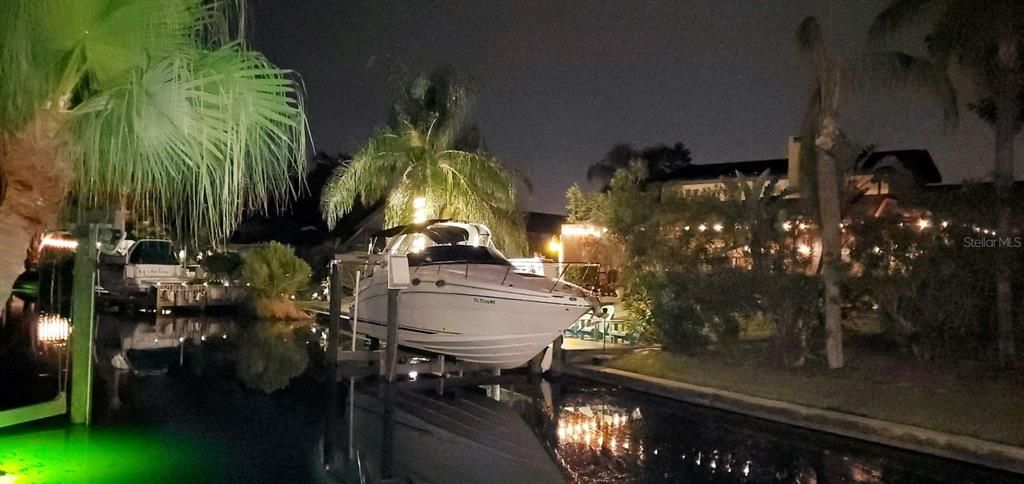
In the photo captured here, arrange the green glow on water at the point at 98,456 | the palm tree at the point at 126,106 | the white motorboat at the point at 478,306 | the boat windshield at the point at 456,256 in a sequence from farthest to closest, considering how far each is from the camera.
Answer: the boat windshield at the point at 456,256
the white motorboat at the point at 478,306
the green glow on water at the point at 98,456
the palm tree at the point at 126,106

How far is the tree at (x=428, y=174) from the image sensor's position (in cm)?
2228

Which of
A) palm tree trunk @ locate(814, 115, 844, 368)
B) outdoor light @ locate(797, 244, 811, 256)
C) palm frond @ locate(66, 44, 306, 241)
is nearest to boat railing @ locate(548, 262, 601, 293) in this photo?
outdoor light @ locate(797, 244, 811, 256)

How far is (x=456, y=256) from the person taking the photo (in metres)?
16.3

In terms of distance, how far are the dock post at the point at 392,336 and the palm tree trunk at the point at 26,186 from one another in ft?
32.1

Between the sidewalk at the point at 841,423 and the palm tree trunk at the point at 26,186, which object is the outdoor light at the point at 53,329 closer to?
the sidewalk at the point at 841,423

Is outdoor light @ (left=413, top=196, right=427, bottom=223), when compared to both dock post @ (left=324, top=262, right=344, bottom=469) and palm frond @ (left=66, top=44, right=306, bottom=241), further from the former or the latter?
palm frond @ (left=66, top=44, right=306, bottom=241)

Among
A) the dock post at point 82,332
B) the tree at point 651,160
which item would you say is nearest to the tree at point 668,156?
the tree at point 651,160

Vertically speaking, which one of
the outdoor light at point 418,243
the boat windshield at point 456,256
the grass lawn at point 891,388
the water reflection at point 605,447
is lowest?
the water reflection at point 605,447

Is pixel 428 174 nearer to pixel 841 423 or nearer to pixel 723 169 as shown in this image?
pixel 841 423

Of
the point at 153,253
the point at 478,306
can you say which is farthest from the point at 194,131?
the point at 153,253

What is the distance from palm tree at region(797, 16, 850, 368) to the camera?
13.3m

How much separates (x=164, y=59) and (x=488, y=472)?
5569mm

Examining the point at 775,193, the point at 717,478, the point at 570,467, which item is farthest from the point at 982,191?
the point at 570,467

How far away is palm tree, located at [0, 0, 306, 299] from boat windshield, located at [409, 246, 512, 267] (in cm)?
1009
